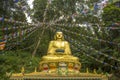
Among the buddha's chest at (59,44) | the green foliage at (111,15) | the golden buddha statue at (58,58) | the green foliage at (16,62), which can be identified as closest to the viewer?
the golden buddha statue at (58,58)

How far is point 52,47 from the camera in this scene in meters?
18.4

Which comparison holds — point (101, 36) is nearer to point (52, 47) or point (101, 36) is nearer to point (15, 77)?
point (52, 47)

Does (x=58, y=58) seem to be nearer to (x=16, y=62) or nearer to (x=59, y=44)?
(x=59, y=44)

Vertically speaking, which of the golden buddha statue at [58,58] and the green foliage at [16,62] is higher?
the golden buddha statue at [58,58]

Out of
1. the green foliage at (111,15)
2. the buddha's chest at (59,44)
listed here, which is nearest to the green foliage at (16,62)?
the buddha's chest at (59,44)

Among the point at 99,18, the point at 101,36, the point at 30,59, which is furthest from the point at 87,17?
the point at 30,59

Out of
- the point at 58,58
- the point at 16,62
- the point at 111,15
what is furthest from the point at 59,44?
the point at 111,15

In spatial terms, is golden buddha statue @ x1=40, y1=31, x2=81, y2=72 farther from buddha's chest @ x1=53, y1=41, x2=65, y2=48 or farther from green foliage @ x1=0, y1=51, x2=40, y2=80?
green foliage @ x1=0, y1=51, x2=40, y2=80

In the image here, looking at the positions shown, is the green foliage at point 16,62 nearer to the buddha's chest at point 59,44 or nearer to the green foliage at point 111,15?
the buddha's chest at point 59,44

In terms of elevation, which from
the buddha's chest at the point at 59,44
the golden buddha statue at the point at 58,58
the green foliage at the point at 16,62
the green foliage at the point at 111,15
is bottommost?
the green foliage at the point at 16,62

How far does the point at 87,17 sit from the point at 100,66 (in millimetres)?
6963

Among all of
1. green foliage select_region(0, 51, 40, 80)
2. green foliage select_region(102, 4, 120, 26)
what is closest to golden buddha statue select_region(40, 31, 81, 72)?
green foliage select_region(0, 51, 40, 80)

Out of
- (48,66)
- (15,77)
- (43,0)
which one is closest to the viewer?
(15,77)

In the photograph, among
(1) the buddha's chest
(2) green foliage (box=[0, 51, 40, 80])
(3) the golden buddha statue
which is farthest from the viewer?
(2) green foliage (box=[0, 51, 40, 80])
